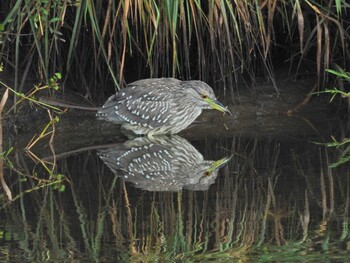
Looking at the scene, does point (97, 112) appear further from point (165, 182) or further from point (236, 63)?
point (165, 182)

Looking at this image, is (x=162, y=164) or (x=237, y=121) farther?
(x=237, y=121)

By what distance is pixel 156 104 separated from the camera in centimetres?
843

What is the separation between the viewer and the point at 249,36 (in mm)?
8164

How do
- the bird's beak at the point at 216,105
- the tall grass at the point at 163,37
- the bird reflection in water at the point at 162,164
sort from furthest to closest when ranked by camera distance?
1. the bird's beak at the point at 216,105
2. the tall grass at the point at 163,37
3. the bird reflection in water at the point at 162,164

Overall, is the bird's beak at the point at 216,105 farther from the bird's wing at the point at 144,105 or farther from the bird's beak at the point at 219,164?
the bird's beak at the point at 219,164

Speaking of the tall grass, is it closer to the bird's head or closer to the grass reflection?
the bird's head

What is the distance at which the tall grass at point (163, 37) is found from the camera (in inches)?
302

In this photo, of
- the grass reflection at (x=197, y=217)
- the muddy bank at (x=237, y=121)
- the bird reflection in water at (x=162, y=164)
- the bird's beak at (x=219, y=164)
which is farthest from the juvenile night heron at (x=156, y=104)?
the grass reflection at (x=197, y=217)

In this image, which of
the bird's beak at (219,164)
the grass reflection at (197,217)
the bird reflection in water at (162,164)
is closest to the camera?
the grass reflection at (197,217)

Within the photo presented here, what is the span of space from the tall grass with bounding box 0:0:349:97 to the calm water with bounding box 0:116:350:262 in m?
0.92

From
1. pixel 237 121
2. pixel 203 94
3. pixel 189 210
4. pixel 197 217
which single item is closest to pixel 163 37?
pixel 203 94

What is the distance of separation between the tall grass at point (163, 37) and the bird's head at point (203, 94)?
154 millimetres

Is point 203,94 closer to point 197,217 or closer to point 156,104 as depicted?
point 156,104

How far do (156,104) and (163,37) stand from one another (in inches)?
31.2
